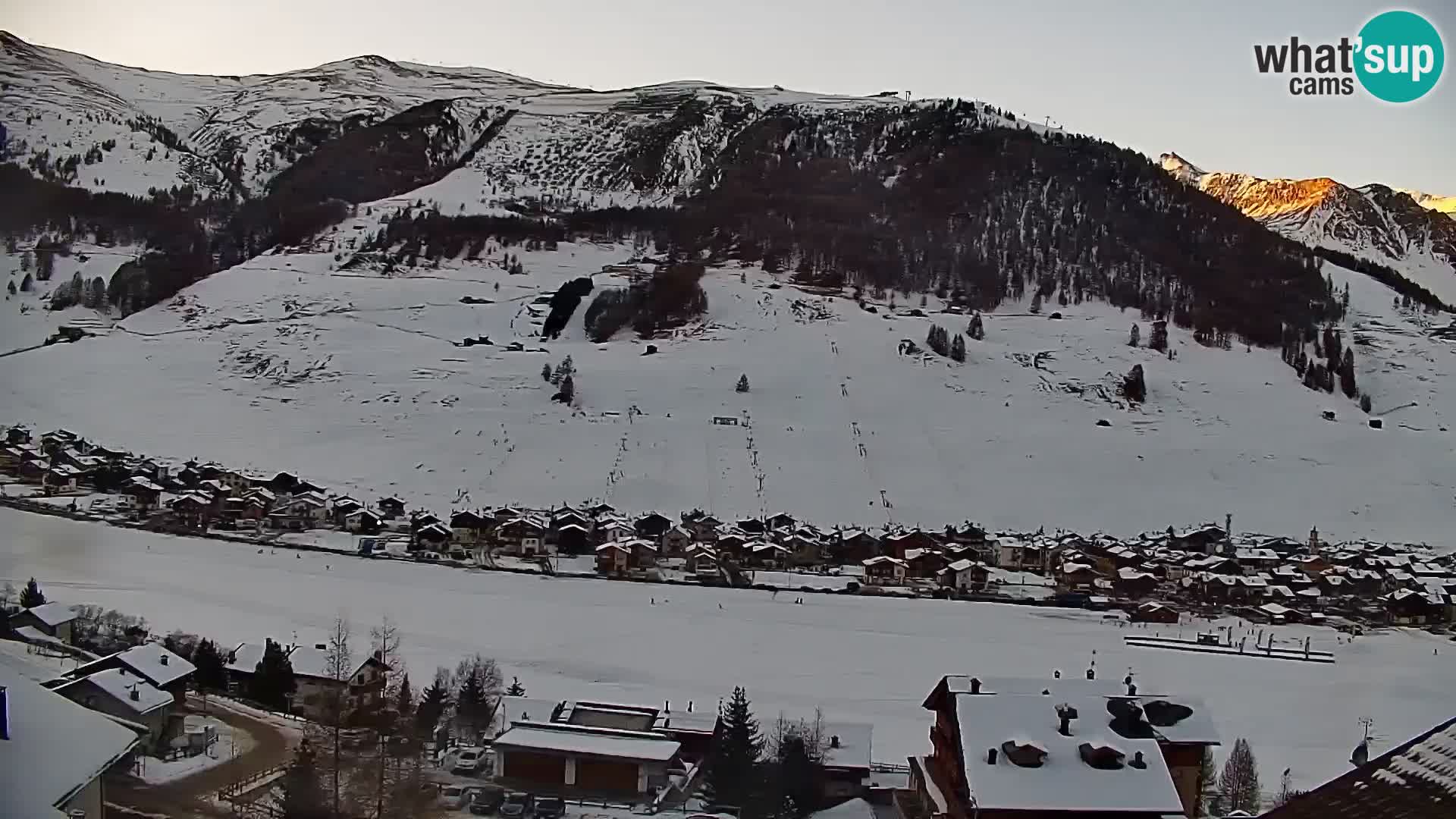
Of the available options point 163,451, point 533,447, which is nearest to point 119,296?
point 163,451

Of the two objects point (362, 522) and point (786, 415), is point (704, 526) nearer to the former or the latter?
point (362, 522)

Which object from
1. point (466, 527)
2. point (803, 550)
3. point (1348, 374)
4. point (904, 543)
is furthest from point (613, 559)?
point (1348, 374)

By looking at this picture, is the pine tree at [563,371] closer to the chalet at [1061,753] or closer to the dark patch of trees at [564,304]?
the dark patch of trees at [564,304]

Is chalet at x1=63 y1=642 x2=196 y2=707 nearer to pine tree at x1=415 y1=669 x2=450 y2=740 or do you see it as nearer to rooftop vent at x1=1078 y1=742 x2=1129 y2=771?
pine tree at x1=415 y1=669 x2=450 y2=740

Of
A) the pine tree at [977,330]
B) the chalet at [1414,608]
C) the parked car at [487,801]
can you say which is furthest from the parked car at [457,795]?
the pine tree at [977,330]

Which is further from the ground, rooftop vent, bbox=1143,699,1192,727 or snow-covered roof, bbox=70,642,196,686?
snow-covered roof, bbox=70,642,196,686

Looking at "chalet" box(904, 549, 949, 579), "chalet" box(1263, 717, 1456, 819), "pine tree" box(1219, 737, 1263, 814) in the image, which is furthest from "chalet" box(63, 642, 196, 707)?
"chalet" box(904, 549, 949, 579)

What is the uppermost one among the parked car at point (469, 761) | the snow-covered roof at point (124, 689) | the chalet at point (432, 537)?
the snow-covered roof at point (124, 689)
